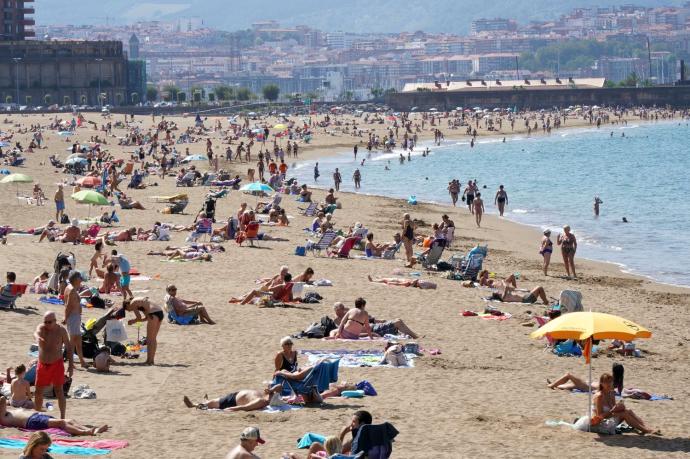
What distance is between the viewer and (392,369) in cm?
1245

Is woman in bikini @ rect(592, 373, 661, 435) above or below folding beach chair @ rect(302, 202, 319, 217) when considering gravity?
above

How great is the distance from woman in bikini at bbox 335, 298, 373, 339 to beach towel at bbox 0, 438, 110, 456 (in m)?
4.97

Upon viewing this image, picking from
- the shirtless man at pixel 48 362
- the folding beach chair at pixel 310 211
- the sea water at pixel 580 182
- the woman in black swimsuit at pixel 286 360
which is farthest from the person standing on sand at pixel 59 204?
the shirtless man at pixel 48 362

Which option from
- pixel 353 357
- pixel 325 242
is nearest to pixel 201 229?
pixel 325 242

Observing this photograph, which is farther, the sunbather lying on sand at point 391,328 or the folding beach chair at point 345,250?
the folding beach chair at point 345,250

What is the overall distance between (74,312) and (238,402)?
77.7 inches

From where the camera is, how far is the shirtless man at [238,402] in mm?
10555

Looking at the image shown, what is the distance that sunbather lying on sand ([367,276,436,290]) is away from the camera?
17.9 metres

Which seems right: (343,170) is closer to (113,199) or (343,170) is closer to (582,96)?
(113,199)

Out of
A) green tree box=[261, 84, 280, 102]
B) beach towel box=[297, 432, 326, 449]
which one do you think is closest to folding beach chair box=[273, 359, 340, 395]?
beach towel box=[297, 432, 326, 449]

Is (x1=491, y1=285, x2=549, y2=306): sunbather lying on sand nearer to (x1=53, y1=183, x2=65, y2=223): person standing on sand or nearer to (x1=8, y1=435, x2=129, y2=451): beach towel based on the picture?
(x1=8, y1=435, x2=129, y2=451): beach towel

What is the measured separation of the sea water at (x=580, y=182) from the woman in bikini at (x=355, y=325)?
9393mm

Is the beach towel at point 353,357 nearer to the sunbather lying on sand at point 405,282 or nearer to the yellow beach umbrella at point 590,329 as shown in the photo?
the yellow beach umbrella at point 590,329

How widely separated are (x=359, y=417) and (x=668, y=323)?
8604mm
